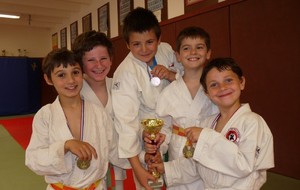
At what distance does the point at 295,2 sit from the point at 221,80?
213 cm

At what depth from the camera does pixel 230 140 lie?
145 centimetres

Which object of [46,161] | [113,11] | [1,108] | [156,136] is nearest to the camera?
[46,161]

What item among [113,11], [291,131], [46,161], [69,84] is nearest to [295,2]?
[291,131]

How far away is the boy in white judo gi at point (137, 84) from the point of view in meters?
1.76

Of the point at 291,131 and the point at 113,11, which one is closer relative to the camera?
the point at 291,131

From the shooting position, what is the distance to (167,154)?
6.30 feet

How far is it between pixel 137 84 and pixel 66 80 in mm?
462

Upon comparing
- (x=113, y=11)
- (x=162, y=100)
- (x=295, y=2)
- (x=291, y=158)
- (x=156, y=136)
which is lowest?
(x=291, y=158)

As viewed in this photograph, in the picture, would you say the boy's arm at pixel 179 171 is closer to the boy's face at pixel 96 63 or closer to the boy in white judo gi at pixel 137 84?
the boy in white judo gi at pixel 137 84

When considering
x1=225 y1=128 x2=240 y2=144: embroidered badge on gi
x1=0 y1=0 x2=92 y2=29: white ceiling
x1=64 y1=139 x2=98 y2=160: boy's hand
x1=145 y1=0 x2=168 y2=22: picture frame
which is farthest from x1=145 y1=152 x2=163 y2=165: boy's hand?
x1=0 y1=0 x2=92 y2=29: white ceiling

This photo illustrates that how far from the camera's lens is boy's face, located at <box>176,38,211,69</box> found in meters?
1.76

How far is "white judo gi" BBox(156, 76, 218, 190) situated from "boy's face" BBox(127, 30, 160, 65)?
0.27m

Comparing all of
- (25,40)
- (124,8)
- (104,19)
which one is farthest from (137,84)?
(25,40)

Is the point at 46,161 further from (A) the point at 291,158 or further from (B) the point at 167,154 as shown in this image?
(A) the point at 291,158
